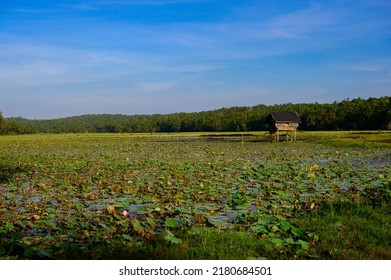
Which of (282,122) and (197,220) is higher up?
(282,122)

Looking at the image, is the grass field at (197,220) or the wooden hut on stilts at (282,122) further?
the wooden hut on stilts at (282,122)

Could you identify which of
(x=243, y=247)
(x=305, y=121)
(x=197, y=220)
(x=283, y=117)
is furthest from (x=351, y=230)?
(x=305, y=121)

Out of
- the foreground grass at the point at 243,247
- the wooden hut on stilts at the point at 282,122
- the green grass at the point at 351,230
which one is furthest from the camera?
the wooden hut on stilts at the point at 282,122

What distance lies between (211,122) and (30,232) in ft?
329

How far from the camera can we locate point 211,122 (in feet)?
347

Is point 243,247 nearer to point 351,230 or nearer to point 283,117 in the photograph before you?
point 351,230

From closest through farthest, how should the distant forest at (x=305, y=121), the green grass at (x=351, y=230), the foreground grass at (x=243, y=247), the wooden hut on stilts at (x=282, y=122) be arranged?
the foreground grass at (x=243, y=247), the green grass at (x=351, y=230), the wooden hut on stilts at (x=282, y=122), the distant forest at (x=305, y=121)

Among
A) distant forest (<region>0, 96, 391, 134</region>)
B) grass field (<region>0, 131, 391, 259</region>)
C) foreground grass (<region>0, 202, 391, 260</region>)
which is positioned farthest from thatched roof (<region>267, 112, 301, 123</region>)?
foreground grass (<region>0, 202, 391, 260</region>)

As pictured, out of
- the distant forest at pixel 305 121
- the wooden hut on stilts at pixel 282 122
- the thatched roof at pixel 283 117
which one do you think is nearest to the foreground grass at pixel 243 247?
the wooden hut on stilts at pixel 282 122

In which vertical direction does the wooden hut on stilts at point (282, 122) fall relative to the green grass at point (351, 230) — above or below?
above

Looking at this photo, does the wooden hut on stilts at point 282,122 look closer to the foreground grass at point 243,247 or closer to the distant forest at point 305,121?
the distant forest at point 305,121

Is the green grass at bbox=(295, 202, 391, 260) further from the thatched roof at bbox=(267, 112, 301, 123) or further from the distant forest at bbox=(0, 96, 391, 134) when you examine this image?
the distant forest at bbox=(0, 96, 391, 134)
